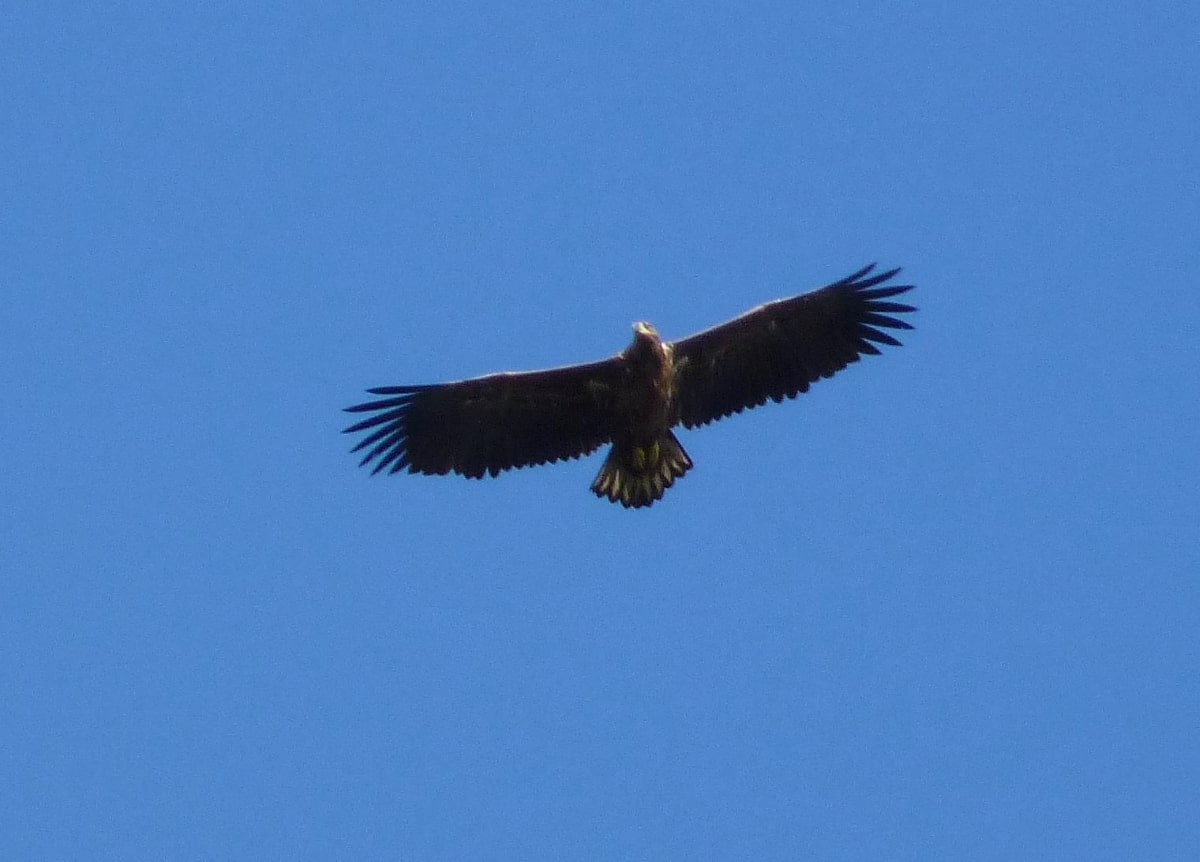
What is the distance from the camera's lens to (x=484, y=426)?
16.6 metres

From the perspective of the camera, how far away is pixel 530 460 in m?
16.6

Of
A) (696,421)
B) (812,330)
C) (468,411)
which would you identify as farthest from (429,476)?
(812,330)

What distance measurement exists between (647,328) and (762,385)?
127 centimetres

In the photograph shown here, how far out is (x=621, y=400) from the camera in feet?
53.1

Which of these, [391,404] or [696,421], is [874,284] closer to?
[696,421]

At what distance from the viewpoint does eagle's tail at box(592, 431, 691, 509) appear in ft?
53.7

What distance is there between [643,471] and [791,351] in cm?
157

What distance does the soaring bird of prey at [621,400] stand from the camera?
53.6ft

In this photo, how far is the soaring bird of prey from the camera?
16328mm

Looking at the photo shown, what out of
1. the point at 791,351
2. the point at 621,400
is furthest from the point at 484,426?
the point at 791,351

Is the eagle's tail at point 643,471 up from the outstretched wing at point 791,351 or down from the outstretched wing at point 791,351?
down

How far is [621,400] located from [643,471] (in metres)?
0.64

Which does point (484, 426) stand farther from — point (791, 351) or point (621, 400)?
point (791, 351)

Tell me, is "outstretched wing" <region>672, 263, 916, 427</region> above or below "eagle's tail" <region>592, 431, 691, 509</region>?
above
